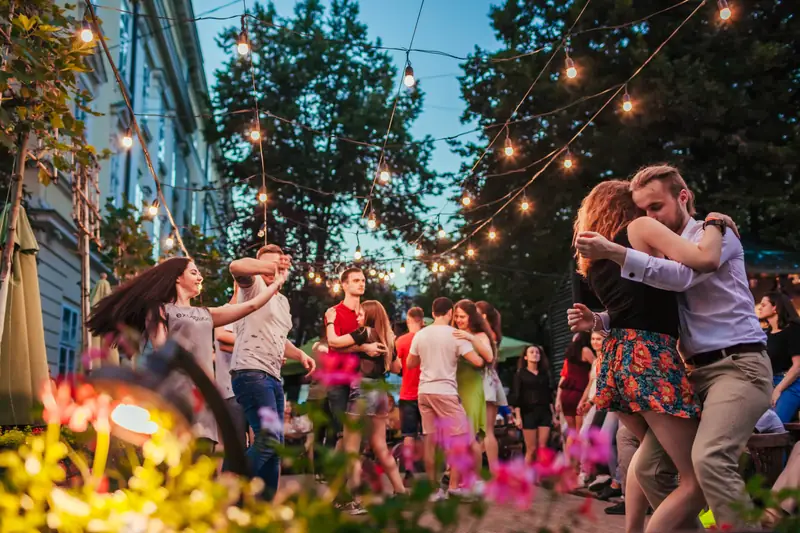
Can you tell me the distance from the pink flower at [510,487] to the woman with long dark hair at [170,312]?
316 centimetres

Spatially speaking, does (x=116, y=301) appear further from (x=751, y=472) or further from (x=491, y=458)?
(x=491, y=458)

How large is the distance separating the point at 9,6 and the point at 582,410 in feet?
22.3

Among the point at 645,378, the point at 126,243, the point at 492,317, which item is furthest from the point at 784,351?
the point at 126,243

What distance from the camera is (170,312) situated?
5.12 m

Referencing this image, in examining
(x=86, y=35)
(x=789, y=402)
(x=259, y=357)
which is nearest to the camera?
(x=259, y=357)

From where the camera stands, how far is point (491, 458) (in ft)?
29.8

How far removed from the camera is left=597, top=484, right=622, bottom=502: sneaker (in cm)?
880

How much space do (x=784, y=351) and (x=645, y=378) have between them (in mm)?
4521

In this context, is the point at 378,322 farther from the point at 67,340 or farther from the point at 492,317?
the point at 67,340

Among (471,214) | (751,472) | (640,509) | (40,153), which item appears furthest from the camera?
(471,214)

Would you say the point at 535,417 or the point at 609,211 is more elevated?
the point at 609,211

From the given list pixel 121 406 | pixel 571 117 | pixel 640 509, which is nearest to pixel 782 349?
pixel 640 509

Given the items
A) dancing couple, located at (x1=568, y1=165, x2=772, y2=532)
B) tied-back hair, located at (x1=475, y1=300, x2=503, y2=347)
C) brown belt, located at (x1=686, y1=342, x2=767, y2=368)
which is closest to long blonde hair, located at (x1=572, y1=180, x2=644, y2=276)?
dancing couple, located at (x1=568, y1=165, x2=772, y2=532)

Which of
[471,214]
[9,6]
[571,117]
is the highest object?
[571,117]
